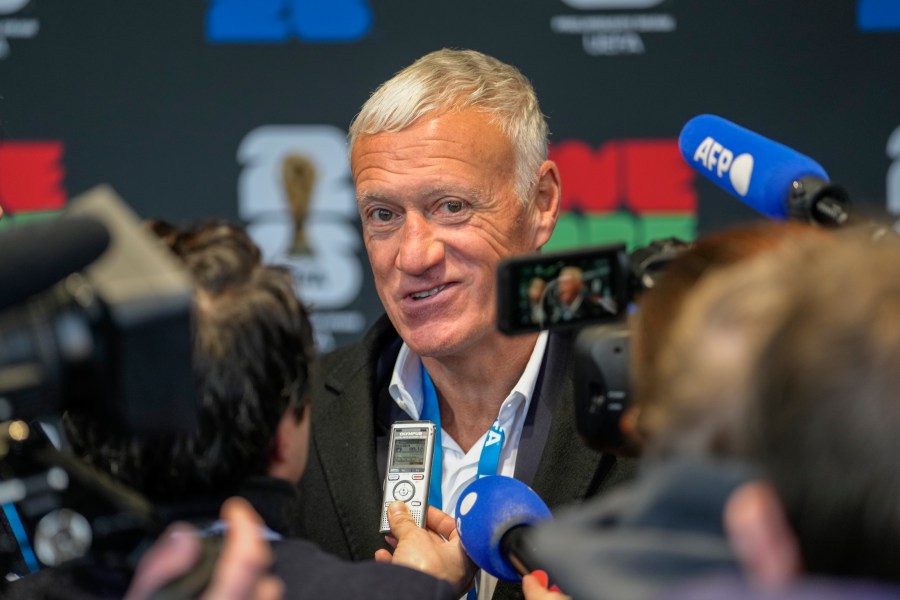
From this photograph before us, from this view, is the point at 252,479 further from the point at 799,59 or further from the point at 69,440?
the point at 799,59

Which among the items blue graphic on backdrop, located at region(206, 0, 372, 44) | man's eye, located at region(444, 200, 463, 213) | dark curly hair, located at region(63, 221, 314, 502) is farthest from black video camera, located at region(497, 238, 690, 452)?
blue graphic on backdrop, located at region(206, 0, 372, 44)

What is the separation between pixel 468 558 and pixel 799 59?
7.36ft

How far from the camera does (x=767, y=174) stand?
4.33ft

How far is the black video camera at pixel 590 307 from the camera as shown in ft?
4.03

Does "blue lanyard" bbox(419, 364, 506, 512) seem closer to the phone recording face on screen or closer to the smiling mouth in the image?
the smiling mouth

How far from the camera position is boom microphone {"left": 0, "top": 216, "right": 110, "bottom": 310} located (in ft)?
2.86

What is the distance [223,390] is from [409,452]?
2.61 ft

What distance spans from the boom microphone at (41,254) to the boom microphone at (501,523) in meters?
0.79

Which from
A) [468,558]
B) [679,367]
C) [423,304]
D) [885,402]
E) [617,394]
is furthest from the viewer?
[423,304]

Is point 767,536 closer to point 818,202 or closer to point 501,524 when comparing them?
point 818,202

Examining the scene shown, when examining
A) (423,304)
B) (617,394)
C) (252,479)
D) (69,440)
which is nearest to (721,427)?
(617,394)

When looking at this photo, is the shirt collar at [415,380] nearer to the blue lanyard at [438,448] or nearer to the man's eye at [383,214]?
the blue lanyard at [438,448]

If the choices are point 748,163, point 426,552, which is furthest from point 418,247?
point 748,163

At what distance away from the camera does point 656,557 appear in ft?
2.93
